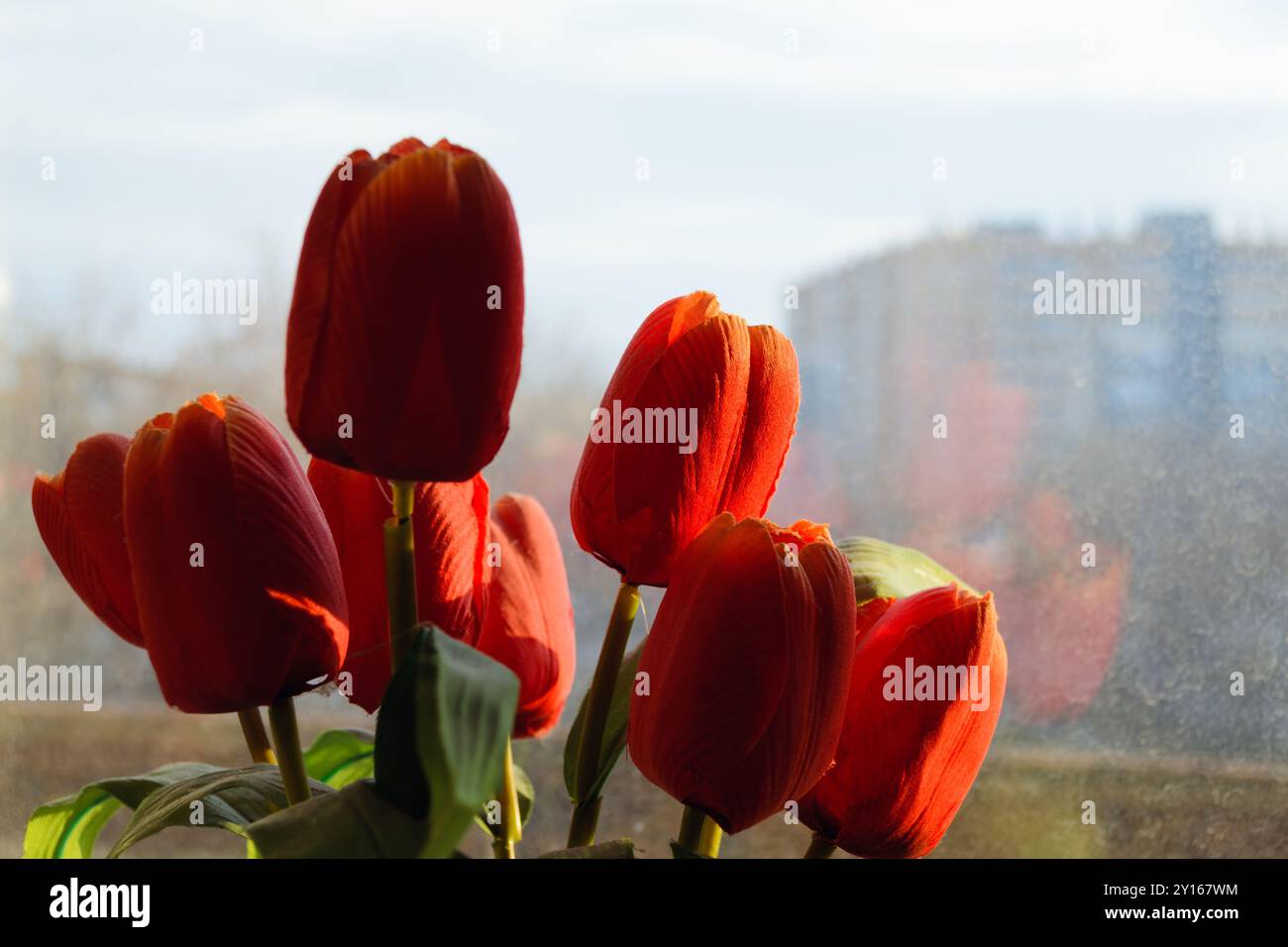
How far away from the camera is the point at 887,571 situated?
353 millimetres

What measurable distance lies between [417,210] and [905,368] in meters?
0.53

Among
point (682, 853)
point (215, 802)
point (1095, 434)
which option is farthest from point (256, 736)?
point (1095, 434)

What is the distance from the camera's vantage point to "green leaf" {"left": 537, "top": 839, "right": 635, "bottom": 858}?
24cm

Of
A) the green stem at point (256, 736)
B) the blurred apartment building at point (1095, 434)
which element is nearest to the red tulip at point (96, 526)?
the green stem at point (256, 736)

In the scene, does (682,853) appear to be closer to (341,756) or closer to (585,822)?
(585,822)

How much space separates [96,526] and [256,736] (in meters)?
0.07

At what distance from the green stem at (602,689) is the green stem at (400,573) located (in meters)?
0.05

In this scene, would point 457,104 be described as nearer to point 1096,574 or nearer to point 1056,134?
point 1056,134

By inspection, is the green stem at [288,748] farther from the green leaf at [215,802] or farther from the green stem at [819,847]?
the green stem at [819,847]

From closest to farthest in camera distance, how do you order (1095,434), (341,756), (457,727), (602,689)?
(457,727), (602,689), (341,756), (1095,434)

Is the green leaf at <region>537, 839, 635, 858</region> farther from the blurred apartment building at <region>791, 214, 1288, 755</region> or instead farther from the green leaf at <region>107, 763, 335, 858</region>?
the blurred apartment building at <region>791, 214, 1288, 755</region>

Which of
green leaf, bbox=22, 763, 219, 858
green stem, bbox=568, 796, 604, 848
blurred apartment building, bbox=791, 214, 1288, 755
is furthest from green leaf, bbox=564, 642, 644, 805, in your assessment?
blurred apartment building, bbox=791, 214, 1288, 755
